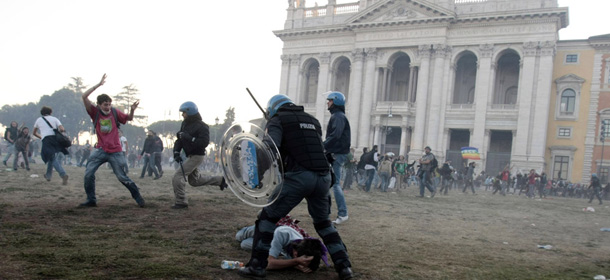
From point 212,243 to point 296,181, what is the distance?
6.44 ft

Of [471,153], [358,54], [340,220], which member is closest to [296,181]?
[340,220]

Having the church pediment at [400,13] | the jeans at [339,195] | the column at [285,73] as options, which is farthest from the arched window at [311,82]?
the jeans at [339,195]

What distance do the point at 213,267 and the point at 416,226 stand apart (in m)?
4.90

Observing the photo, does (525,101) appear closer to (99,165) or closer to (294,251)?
(99,165)

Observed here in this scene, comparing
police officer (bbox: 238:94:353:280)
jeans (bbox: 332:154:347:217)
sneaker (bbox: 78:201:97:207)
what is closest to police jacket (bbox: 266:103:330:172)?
police officer (bbox: 238:94:353:280)

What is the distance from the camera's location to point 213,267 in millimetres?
4496

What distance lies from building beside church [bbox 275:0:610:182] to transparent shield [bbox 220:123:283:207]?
1359 inches

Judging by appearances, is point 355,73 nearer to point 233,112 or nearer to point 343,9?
point 343,9

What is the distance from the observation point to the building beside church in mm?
35688

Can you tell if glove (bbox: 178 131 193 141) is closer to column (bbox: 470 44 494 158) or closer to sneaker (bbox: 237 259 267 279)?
sneaker (bbox: 237 259 267 279)

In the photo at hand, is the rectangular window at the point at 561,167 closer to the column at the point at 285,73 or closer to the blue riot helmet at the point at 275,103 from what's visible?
the column at the point at 285,73

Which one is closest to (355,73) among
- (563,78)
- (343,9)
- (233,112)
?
(343,9)

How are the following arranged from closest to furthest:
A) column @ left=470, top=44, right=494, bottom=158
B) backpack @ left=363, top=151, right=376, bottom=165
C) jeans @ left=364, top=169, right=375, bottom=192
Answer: backpack @ left=363, top=151, right=376, bottom=165
jeans @ left=364, top=169, right=375, bottom=192
column @ left=470, top=44, right=494, bottom=158

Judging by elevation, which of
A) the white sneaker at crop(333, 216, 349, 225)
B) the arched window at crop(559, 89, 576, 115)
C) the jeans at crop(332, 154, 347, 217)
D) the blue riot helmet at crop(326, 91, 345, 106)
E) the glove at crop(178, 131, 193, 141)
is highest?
the arched window at crop(559, 89, 576, 115)
